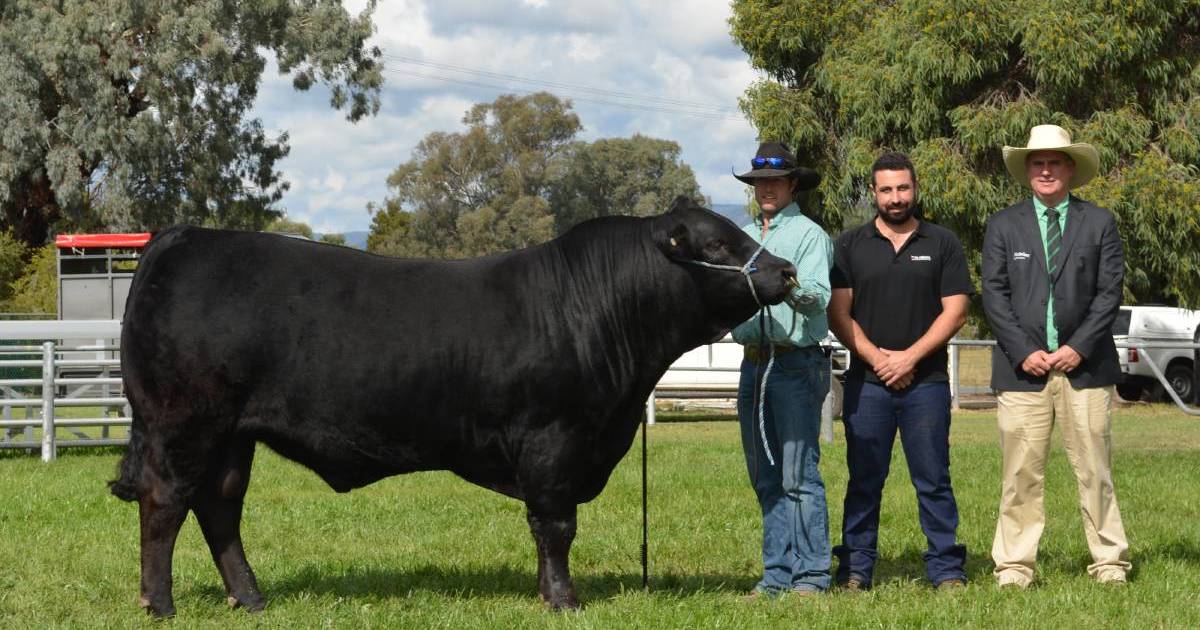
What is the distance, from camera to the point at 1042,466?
19.9ft

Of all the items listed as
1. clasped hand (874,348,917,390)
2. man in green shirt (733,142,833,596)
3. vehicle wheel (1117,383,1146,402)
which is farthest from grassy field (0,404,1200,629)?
vehicle wheel (1117,383,1146,402)

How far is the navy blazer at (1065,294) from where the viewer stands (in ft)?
19.5

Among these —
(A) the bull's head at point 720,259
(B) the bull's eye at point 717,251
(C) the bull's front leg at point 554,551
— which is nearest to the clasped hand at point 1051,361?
(A) the bull's head at point 720,259

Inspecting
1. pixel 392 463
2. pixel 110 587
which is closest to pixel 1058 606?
pixel 392 463

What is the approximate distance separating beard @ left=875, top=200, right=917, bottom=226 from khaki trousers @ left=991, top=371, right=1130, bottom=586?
0.97 m

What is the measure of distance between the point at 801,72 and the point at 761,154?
18.2m

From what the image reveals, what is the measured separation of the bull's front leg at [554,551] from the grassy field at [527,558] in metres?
0.10

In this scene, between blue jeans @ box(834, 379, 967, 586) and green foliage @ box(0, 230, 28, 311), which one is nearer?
blue jeans @ box(834, 379, 967, 586)

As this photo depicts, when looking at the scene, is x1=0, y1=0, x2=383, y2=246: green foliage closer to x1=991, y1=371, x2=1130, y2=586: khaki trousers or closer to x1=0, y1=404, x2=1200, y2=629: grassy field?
x1=0, y1=404, x2=1200, y2=629: grassy field

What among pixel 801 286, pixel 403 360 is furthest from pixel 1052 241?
pixel 403 360

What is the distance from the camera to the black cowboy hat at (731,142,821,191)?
19.0 ft

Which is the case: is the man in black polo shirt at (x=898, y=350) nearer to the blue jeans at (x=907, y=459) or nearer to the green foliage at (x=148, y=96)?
the blue jeans at (x=907, y=459)

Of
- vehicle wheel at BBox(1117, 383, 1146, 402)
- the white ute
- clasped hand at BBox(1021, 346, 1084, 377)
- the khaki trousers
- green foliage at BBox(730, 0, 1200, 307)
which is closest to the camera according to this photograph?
clasped hand at BBox(1021, 346, 1084, 377)

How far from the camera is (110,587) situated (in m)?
6.18
